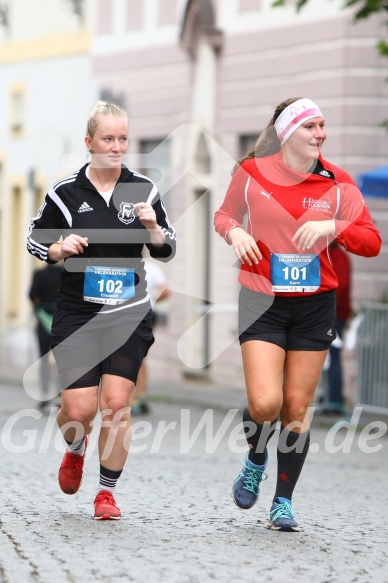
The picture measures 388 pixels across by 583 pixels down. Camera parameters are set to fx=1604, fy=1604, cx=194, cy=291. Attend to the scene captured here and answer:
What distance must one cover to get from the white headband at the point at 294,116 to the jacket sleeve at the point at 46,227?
1057 millimetres

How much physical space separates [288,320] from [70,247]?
100 cm

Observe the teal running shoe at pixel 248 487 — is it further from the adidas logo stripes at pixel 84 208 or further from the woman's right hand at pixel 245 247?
the adidas logo stripes at pixel 84 208

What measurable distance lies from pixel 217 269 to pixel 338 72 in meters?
3.86

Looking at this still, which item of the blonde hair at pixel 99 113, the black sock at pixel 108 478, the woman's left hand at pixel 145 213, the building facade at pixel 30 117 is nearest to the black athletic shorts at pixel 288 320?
the woman's left hand at pixel 145 213

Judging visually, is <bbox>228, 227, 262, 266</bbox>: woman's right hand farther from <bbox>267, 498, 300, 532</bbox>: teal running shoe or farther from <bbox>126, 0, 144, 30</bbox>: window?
<bbox>126, 0, 144, 30</bbox>: window

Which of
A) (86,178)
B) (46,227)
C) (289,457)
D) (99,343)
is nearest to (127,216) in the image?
(86,178)

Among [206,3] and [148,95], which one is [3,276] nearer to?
[148,95]

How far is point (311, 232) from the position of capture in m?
6.76

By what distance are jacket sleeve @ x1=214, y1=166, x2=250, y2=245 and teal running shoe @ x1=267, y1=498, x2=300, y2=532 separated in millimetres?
1185

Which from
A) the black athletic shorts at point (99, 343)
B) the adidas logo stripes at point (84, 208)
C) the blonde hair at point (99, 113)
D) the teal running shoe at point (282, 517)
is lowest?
the teal running shoe at point (282, 517)

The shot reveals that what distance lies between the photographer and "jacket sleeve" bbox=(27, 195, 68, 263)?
7.22m

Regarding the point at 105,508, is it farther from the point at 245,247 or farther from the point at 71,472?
the point at 245,247

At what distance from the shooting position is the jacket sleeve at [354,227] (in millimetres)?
6859

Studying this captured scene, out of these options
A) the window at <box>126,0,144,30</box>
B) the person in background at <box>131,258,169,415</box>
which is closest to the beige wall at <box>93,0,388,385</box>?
the window at <box>126,0,144,30</box>
